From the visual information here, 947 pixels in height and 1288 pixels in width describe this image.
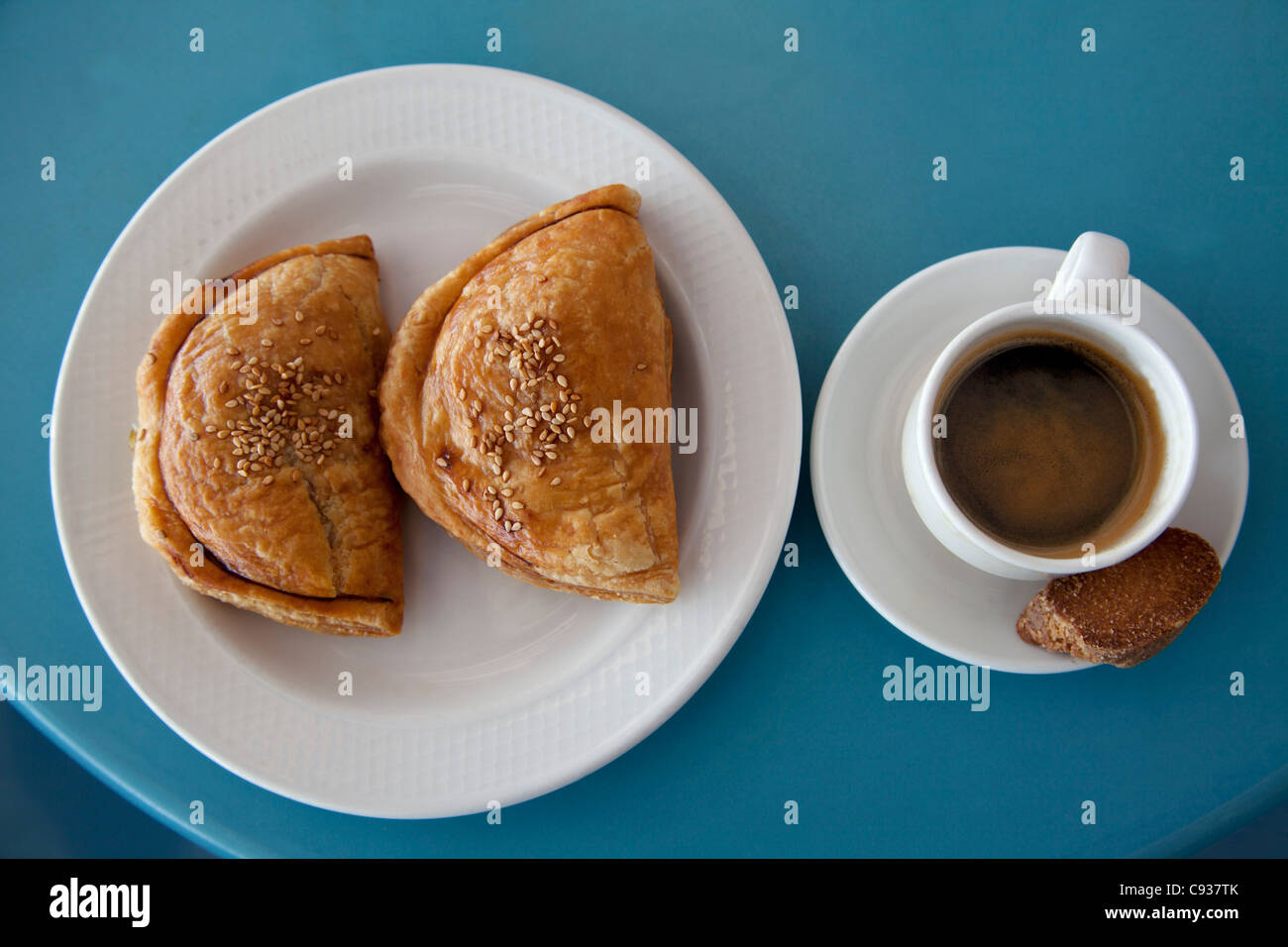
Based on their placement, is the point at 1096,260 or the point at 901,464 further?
the point at 901,464

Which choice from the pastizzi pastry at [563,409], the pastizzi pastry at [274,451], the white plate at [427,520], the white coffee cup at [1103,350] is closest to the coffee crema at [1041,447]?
the white coffee cup at [1103,350]

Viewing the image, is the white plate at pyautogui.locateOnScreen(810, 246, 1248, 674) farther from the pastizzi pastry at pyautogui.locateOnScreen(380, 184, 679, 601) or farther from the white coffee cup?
the pastizzi pastry at pyautogui.locateOnScreen(380, 184, 679, 601)

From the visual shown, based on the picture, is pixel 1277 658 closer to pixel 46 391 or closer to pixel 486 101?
pixel 486 101

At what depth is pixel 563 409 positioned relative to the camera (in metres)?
1.63

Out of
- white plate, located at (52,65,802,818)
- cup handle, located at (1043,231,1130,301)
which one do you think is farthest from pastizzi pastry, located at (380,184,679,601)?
cup handle, located at (1043,231,1130,301)

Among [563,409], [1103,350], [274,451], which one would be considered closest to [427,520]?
[274,451]

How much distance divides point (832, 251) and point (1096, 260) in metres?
0.69

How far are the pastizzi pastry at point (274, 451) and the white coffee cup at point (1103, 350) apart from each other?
1161mm

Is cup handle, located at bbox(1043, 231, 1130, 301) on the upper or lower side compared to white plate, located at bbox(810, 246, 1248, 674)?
upper

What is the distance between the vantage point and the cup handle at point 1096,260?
4.43 feet

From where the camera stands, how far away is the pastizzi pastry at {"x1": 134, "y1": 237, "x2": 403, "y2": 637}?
1672 millimetres

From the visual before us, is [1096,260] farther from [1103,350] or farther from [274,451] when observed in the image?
[274,451]

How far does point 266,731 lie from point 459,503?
0.67m

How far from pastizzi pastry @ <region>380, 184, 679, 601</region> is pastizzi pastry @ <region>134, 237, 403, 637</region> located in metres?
0.16
